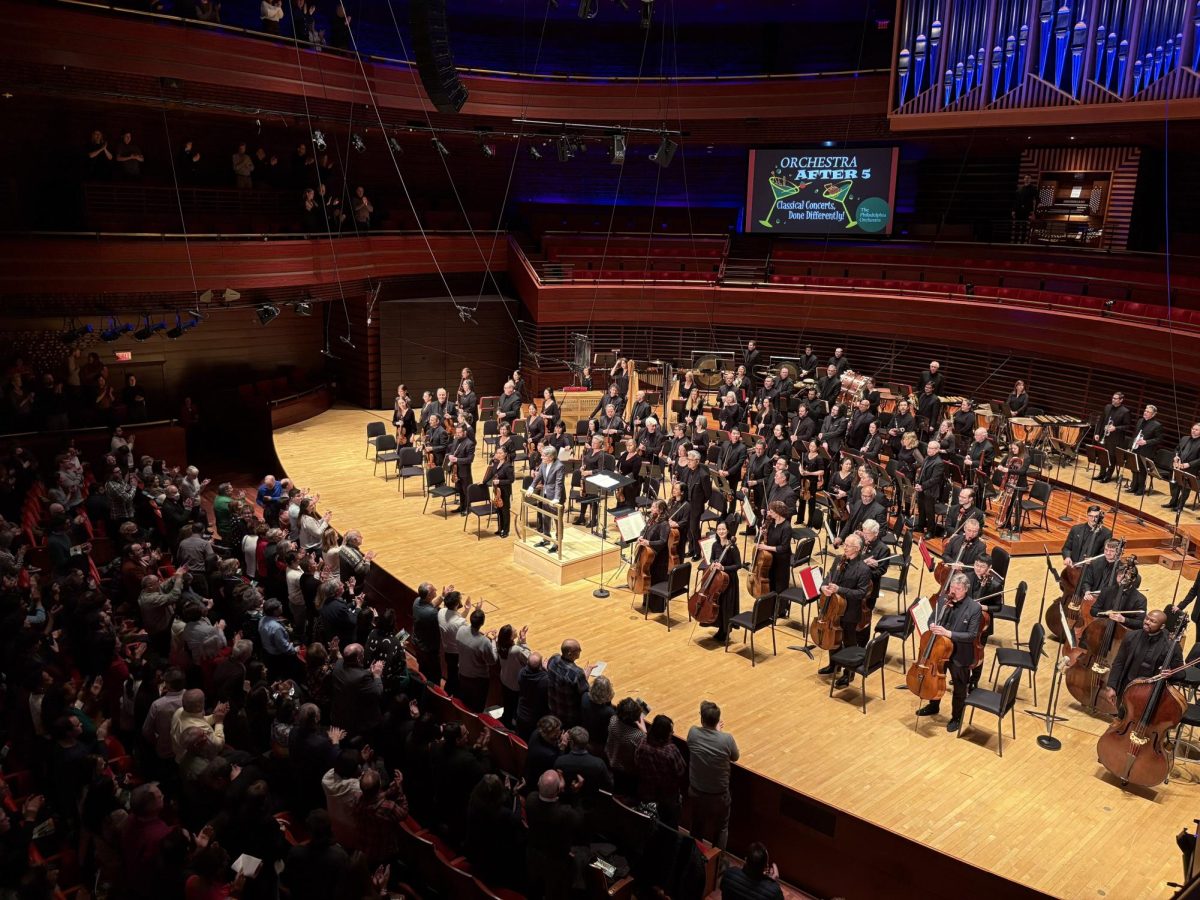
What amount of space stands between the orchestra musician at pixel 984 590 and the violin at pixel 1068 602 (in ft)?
2.17

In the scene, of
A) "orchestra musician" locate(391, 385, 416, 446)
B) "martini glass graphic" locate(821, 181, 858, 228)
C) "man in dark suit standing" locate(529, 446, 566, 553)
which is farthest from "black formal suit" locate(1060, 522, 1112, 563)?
"martini glass graphic" locate(821, 181, 858, 228)

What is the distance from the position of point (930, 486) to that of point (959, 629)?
14.6 feet

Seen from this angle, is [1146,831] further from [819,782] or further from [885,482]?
[885,482]

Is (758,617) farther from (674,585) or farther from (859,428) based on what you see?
(859,428)

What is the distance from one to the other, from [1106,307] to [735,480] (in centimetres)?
743

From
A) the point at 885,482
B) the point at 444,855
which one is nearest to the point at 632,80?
the point at 885,482

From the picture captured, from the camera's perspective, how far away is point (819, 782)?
7.31 metres

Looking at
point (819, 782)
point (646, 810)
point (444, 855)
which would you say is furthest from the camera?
point (819, 782)

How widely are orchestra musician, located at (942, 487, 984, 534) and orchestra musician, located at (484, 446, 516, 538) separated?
5.43 metres

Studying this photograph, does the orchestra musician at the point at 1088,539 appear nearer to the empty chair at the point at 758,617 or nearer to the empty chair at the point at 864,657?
the empty chair at the point at 864,657

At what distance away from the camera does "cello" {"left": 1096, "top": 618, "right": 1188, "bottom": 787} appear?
689cm

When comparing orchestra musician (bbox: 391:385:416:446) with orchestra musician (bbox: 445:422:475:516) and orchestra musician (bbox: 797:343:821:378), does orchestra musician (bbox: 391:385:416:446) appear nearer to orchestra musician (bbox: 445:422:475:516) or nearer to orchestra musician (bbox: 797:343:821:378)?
orchestra musician (bbox: 445:422:475:516)

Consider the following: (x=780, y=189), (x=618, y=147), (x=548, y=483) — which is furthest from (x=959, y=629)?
(x=780, y=189)

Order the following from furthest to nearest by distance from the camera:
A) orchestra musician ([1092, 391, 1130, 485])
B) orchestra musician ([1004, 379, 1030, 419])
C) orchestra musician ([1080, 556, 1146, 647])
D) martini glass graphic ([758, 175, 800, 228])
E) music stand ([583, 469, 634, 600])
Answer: martini glass graphic ([758, 175, 800, 228]), orchestra musician ([1004, 379, 1030, 419]), orchestra musician ([1092, 391, 1130, 485]), music stand ([583, 469, 634, 600]), orchestra musician ([1080, 556, 1146, 647])
